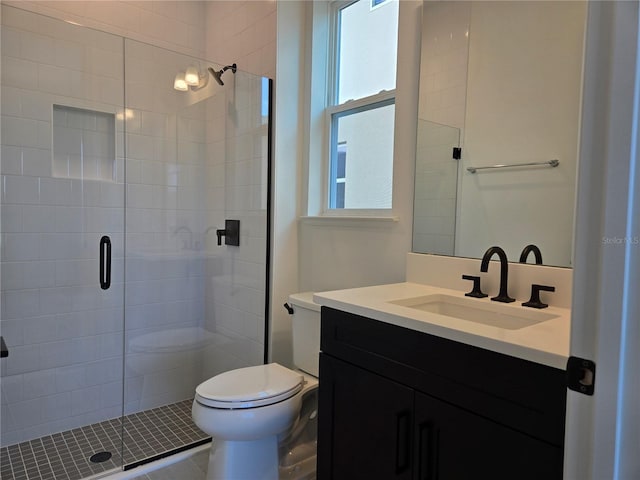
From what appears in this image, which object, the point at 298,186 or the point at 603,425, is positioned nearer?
the point at 603,425

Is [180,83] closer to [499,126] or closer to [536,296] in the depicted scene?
[499,126]

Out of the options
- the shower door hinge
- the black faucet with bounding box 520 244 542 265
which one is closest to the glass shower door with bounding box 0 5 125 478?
the black faucet with bounding box 520 244 542 265

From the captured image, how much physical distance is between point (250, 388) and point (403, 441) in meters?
0.72

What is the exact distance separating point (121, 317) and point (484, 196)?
2.08m

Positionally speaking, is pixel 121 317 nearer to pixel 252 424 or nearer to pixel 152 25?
pixel 252 424

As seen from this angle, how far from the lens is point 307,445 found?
203 cm

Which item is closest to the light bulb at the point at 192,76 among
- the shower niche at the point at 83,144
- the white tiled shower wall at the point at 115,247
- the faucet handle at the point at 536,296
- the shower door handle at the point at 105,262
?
the white tiled shower wall at the point at 115,247

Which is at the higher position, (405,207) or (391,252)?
(405,207)

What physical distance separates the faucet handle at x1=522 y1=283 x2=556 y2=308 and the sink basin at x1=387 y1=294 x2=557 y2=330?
0.15 feet

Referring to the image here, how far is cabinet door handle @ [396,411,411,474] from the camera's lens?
46.9 inches

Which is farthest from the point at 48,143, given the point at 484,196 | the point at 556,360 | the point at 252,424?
the point at 556,360

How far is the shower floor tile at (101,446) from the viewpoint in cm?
197

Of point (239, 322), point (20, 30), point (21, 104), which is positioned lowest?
point (239, 322)

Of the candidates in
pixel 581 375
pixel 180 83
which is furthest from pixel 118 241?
pixel 581 375
